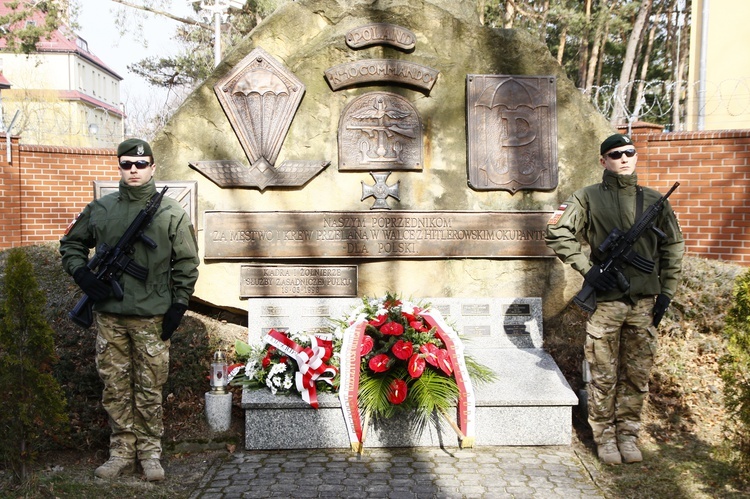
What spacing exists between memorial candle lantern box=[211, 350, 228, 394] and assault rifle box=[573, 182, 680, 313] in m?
2.57

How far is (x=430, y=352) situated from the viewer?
4875 mm

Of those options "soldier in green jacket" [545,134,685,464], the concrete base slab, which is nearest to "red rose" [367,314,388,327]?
the concrete base slab

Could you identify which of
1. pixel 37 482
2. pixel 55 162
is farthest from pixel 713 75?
pixel 37 482

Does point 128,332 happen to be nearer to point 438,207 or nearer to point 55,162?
point 438,207

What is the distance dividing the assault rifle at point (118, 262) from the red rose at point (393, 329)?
66.8 inches

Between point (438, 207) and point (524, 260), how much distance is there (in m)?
0.90

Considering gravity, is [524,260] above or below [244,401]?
above

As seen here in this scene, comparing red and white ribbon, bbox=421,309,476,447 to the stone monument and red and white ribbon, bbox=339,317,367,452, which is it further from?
the stone monument

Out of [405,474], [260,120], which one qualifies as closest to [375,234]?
[260,120]

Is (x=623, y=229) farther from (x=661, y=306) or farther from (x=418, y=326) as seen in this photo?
(x=418, y=326)

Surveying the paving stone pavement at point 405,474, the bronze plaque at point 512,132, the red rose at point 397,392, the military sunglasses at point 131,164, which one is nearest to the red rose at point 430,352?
the red rose at point 397,392

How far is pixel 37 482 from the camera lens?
3840 millimetres

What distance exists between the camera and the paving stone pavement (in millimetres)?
4062

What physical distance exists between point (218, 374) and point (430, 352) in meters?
1.55
